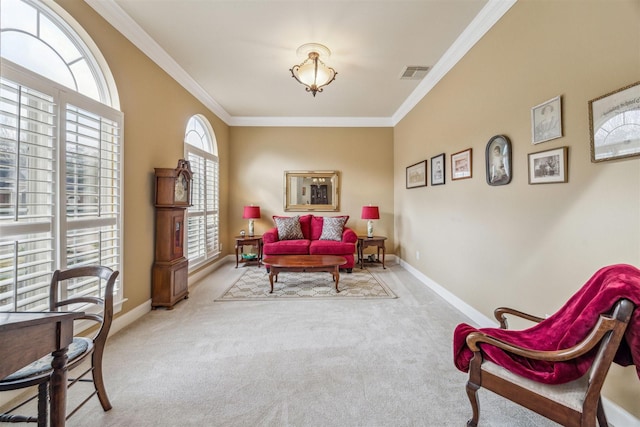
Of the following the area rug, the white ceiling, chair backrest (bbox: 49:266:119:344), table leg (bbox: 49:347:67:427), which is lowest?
the area rug

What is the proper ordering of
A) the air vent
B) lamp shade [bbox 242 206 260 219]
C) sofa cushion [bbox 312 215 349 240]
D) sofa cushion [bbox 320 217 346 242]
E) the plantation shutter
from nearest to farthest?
the plantation shutter, the air vent, sofa cushion [bbox 320 217 346 242], lamp shade [bbox 242 206 260 219], sofa cushion [bbox 312 215 349 240]

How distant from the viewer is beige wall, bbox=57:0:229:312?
2.54 metres

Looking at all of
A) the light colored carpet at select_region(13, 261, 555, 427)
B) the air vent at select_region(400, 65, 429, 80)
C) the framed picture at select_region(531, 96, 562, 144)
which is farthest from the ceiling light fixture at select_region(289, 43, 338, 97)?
the light colored carpet at select_region(13, 261, 555, 427)

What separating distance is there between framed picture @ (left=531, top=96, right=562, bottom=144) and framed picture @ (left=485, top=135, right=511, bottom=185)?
0.28m

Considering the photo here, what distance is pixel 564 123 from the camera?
1.83 m

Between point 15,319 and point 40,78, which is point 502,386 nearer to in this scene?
point 15,319

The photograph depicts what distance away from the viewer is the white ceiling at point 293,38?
8.16 ft

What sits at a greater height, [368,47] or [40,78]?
[368,47]

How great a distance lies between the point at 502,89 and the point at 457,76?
907 mm

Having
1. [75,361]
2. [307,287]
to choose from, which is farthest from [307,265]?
[75,361]

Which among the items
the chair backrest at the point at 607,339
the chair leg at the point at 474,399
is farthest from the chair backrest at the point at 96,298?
the chair backrest at the point at 607,339

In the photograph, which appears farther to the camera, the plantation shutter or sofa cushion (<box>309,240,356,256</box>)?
sofa cushion (<box>309,240,356,256</box>)

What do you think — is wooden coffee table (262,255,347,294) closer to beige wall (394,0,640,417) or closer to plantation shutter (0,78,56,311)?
beige wall (394,0,640,417)

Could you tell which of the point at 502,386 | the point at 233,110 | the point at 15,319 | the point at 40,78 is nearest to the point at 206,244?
the point at 233,110
